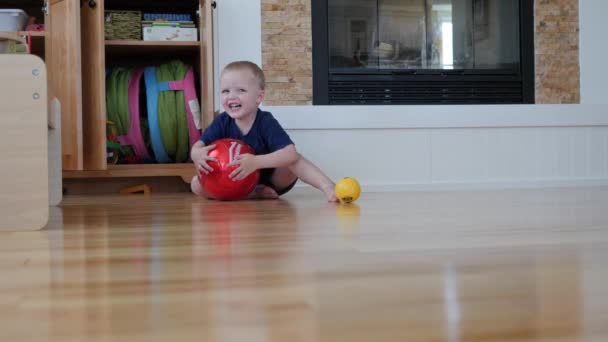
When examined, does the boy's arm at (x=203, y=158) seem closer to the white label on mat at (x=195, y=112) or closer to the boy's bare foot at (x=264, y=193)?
the boy's bare foot at (x=264, y=193)

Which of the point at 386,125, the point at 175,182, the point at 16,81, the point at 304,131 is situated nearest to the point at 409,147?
the point at 386,125

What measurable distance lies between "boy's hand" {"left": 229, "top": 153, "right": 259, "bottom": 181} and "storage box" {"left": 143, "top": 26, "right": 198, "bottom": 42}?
31.0 inches

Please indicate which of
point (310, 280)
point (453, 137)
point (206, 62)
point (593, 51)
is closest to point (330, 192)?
point (206, 62)

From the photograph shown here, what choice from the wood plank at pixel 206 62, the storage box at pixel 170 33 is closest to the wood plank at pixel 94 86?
the storage box at pixel 170 33

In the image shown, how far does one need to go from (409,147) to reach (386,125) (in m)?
0.12

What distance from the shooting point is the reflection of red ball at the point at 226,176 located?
1.94 meters

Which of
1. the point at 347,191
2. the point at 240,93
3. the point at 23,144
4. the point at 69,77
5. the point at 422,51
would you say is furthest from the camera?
the point at 422,51

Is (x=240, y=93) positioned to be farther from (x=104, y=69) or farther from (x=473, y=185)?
(x=473, y=185)

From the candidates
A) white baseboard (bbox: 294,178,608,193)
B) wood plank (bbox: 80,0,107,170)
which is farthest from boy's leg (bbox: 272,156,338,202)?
wood plank (bbox: 80,0,107,170)

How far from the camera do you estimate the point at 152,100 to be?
255 centimetres

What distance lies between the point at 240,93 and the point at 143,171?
58cm

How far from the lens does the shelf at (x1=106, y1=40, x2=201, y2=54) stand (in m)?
2.48

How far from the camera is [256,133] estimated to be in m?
2.13

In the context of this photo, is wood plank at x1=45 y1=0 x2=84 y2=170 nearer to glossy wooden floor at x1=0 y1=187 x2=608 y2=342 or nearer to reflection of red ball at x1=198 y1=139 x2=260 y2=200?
reflection of red ball at x1=198 y1=139 x2=260 y2=200
